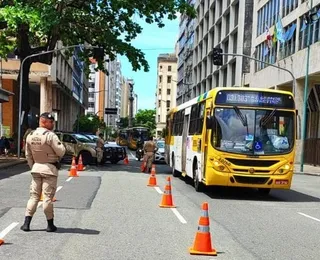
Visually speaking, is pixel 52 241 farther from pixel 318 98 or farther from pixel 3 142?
pixel 318 98

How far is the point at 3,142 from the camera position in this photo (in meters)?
32.7

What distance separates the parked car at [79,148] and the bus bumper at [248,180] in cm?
1398

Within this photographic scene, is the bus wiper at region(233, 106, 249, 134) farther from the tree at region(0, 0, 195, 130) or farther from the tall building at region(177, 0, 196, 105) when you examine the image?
the tall building at region(177, 0, 196, 105)

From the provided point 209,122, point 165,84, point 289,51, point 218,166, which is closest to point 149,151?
point 209,122

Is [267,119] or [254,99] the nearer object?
[267,119]

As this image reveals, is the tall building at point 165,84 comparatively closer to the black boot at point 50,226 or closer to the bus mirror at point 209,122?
the bus mirror at point 209,122

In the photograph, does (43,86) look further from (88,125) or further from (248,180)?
(248,180)

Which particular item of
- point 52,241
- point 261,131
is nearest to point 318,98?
point 261,131

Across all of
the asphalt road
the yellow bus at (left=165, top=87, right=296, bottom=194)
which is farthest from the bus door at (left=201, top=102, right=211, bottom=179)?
the asphalt road

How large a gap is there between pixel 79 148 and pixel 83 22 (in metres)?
6.87

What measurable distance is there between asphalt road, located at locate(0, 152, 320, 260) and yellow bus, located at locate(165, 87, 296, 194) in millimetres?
718

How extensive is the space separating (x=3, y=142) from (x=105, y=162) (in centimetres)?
707

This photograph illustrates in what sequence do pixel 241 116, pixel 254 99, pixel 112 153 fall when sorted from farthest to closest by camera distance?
pixel 112 153 → pixel 254 99 → pixel 241 116

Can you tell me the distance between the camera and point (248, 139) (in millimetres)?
14242
